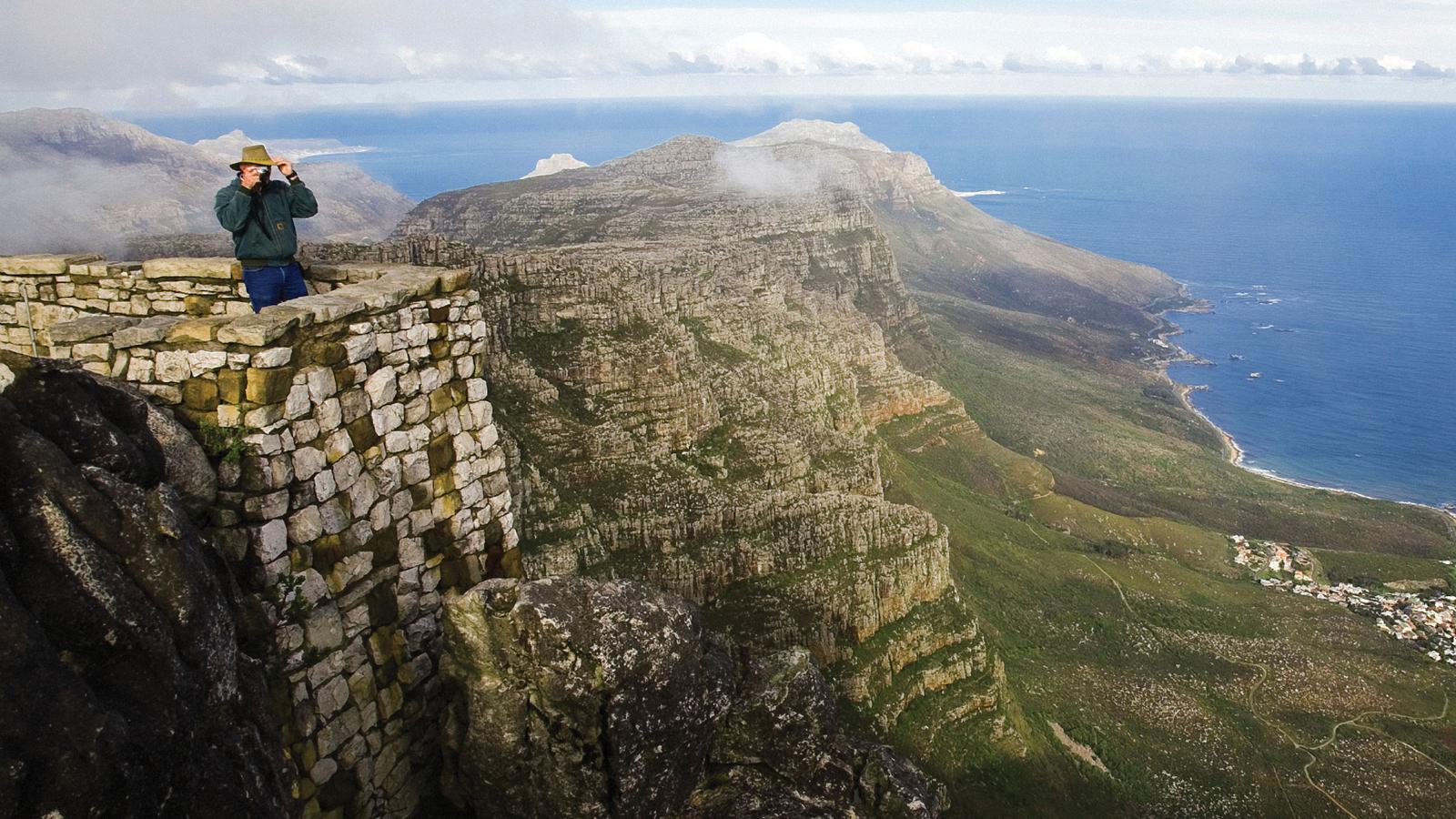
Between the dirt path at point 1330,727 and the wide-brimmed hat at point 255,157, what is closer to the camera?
the wide-brimmed hat at point 255,157

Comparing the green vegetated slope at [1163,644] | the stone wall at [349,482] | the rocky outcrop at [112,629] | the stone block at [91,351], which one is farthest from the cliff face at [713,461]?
the rocky outcrop at [112,629]

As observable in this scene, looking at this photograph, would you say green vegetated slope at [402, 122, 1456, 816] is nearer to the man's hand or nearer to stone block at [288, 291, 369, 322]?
the man's hand

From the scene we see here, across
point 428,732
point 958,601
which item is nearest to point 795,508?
point 958,601

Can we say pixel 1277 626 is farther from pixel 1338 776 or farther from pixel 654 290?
pixel 654 290

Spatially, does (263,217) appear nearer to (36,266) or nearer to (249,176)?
(249,176)

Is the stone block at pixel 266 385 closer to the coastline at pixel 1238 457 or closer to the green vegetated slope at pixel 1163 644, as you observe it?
the green vegetated slope at pixel 1163 644

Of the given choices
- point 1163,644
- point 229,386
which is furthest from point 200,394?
point 1163,644
